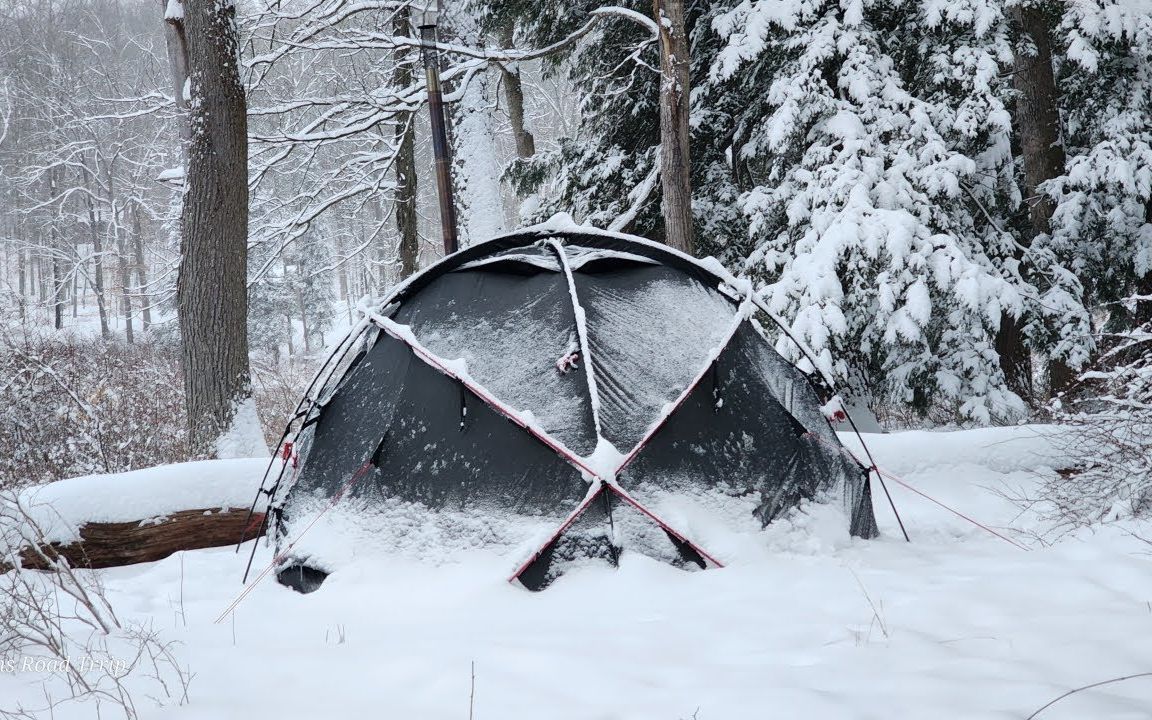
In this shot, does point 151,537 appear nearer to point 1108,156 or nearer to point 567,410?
point 567,410

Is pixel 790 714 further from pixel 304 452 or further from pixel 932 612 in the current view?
pixel 304 452

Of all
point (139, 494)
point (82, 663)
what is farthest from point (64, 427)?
point (82, 663)

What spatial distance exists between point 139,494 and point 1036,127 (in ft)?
30.8

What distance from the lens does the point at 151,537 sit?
4.75m

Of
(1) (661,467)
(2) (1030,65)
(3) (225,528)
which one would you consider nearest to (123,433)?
(3) (225,528)

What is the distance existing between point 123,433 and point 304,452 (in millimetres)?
4454

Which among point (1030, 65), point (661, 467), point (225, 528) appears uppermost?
point (1030, 65)

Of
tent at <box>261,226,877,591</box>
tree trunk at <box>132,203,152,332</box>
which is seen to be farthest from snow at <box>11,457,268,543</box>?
tree trunk at <box>132,203,152,332</box>

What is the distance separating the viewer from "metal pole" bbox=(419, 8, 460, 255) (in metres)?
7.66

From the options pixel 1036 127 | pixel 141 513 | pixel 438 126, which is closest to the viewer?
pixel 141 513

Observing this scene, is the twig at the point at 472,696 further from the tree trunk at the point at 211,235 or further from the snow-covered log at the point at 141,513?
the tree trunk at the point at 211,235

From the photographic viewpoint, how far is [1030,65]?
334 inches

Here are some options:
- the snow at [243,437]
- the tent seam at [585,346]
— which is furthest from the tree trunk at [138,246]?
the tent seam at [585,346]

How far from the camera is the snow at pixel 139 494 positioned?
14.7ft
